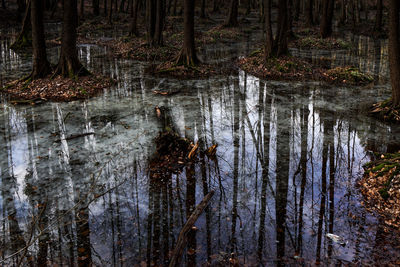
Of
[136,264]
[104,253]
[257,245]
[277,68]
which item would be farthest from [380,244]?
[277,68]

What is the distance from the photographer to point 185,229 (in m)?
5.74

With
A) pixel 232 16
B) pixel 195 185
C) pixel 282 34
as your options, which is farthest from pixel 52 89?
pixel 232 16

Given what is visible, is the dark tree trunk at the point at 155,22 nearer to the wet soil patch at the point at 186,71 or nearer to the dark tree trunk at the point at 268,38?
the wet soil patch at the point at 186,71

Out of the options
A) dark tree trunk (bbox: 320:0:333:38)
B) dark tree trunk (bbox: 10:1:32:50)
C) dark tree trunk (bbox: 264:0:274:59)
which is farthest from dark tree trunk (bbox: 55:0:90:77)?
dark tree trunk (bbox: 320:0:333:38)

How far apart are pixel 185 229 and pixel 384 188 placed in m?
4.19

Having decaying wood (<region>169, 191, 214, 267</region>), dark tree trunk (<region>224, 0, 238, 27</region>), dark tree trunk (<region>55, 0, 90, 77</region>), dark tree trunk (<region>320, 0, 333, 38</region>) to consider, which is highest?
dark tree trunk (<region>224, 0, 238, 27</region>)

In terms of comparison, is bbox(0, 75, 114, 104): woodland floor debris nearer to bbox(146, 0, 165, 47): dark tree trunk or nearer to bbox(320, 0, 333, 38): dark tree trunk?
bbox(146, 0, 165, 47): dark tree trunk

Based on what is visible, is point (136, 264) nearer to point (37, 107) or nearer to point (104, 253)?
point (104, 253)

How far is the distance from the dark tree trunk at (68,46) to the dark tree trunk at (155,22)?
26.9ft

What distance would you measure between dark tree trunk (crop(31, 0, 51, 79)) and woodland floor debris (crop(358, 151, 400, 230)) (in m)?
13.3

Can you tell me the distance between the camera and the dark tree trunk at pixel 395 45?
10.6 m

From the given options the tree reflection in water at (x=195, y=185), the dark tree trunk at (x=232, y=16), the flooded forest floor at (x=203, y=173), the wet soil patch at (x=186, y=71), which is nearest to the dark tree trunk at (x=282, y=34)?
the wet soil patch at (x=186, y=71)

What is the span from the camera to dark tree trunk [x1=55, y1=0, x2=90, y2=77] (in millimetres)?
14789

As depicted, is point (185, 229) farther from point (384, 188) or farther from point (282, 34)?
point (282, 34)
